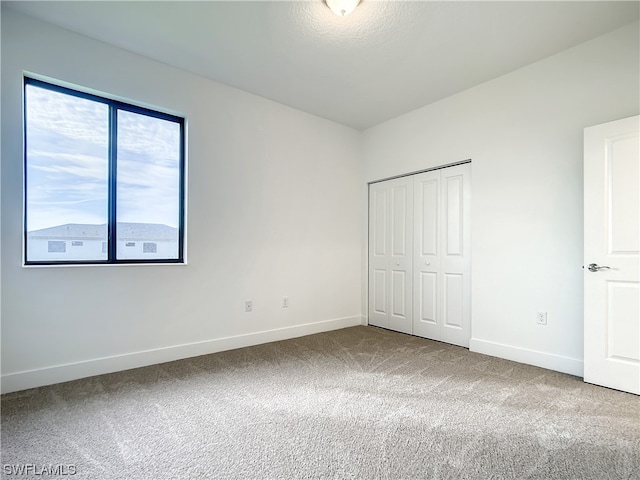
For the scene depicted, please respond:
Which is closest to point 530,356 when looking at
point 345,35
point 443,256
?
point 443,256

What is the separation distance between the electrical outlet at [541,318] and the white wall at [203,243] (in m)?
2.24

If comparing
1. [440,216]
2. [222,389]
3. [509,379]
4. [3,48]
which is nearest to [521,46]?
[440,216]

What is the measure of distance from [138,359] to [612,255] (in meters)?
3.93

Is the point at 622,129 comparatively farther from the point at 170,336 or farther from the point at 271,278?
the point at 170,336

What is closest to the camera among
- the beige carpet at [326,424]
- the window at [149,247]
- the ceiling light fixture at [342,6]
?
the beige carpet at [326,424]

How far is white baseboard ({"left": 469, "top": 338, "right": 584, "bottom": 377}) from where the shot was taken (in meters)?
2.70

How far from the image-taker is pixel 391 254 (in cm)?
432

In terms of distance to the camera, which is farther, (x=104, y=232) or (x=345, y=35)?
(x=104, y=232)

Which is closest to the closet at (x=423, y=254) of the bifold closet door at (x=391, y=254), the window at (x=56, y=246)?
the bifold closet door at (x=391, y=254)

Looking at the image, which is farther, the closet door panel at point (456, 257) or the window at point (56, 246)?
the closet door panel at point (456, 257)

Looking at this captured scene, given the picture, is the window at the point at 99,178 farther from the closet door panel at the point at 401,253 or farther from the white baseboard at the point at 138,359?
the closet door panel at the point at 401,253

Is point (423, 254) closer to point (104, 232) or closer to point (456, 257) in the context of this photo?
point (456, 257)

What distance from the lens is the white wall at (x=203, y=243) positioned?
2.38m

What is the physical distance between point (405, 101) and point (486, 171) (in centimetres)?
124
